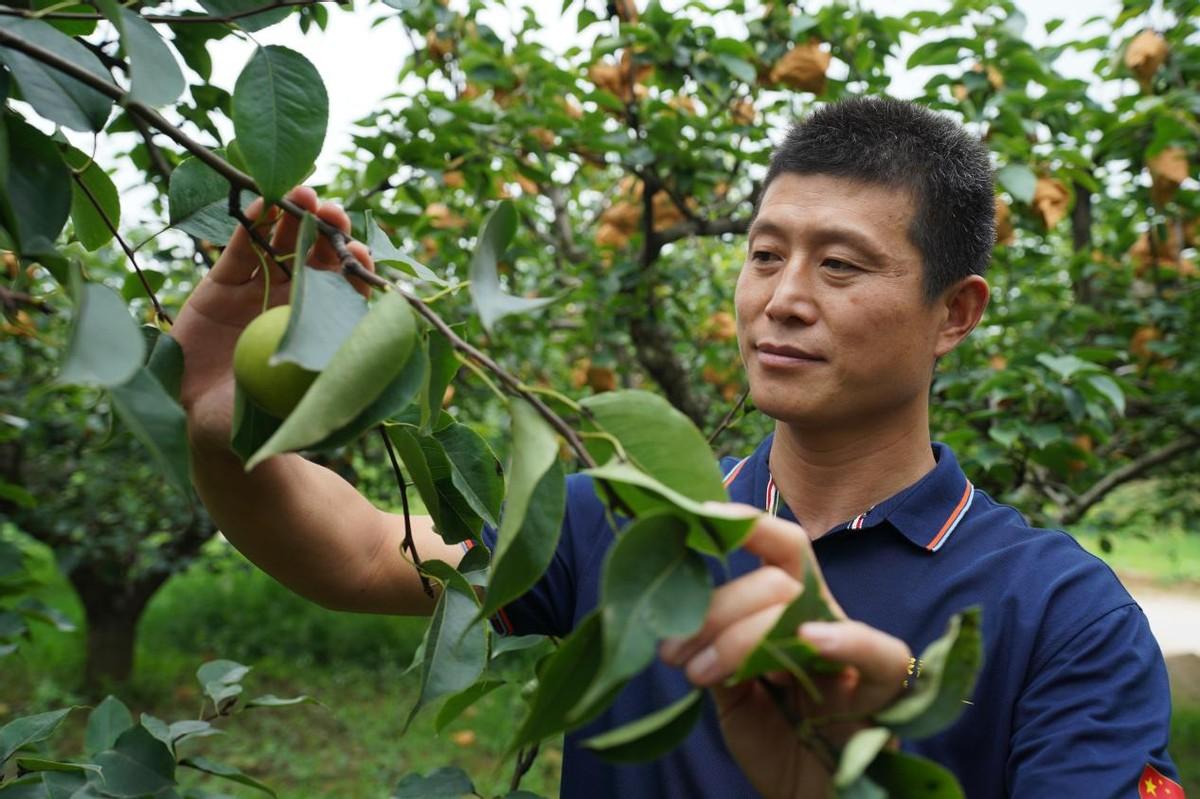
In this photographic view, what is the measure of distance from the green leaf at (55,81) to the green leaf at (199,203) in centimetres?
11

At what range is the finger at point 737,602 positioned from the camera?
1.27ft

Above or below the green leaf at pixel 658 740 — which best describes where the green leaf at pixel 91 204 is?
above

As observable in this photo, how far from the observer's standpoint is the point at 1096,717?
0.77 metres

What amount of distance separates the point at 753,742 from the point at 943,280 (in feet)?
2.07

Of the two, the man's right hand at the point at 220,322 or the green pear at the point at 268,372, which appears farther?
the man's right hand at the point at 220,322

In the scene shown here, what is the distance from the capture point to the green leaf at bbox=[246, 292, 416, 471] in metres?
0.38

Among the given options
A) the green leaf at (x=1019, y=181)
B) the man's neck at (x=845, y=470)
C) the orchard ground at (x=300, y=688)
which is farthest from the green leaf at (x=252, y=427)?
the orchard ground at (x=300, y=688)

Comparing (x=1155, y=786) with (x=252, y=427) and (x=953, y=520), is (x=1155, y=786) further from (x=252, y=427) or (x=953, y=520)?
(x=252, y=427)

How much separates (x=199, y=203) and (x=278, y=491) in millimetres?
242

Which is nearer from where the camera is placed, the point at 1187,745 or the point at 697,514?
the point at 697,514

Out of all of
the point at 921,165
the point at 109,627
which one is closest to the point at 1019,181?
the point at 921,165

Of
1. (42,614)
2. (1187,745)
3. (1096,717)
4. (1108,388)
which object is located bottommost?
(1187,745)

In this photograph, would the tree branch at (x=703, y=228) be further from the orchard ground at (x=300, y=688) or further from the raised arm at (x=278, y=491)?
the raised arm at (x=278, y=491)

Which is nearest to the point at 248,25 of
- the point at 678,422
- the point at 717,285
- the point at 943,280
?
the point at 678,422
